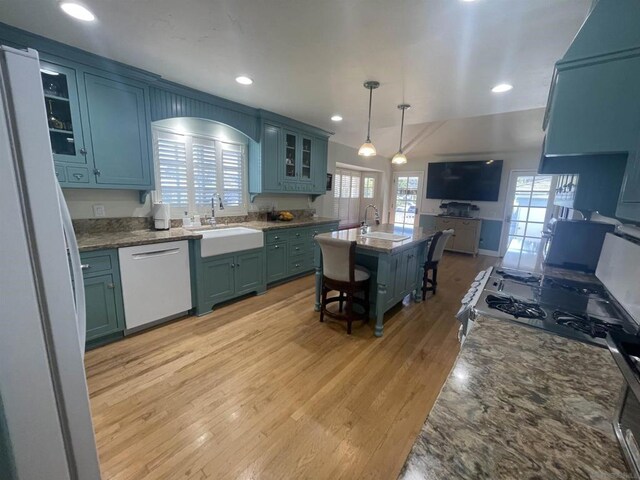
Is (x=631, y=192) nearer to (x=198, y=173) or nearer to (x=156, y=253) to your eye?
(x=156, y=253)

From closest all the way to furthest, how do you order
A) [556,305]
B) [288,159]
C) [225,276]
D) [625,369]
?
[625,369] → [556,305] → [225,276] → [288,159]

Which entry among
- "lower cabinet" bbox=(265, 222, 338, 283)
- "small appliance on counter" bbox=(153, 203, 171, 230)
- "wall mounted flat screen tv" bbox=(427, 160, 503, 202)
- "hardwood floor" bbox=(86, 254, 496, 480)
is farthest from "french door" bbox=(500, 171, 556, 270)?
"small appliance on counter" bbox=(153, 203, 171, 230)

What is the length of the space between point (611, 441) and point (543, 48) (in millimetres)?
2411

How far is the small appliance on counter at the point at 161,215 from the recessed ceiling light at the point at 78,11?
154 cm

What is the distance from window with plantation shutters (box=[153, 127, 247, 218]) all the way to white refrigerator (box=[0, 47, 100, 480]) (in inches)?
92.9

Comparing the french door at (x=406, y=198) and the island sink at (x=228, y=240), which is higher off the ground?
the french door at (x=406, y=198)

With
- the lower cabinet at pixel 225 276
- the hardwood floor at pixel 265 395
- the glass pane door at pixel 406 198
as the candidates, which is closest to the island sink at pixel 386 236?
the hardwood floor at pixel 265 395

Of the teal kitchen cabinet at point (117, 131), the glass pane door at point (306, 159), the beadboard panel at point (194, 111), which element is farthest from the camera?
the glass pane door at point (306, 159)

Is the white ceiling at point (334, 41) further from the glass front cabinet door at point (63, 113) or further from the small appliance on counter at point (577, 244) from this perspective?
the small appliance on counter at point (577, 244)

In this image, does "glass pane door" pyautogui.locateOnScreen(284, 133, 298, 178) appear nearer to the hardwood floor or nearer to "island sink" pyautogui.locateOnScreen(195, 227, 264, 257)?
"island sink" pyautogui.locateOnScreen(195, 227, 264, 257)

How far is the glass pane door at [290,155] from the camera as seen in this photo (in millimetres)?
4080

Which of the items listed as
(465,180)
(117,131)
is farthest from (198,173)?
(465,180)

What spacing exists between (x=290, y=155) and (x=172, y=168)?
5.75 ft

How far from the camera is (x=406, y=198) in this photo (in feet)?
23.7
